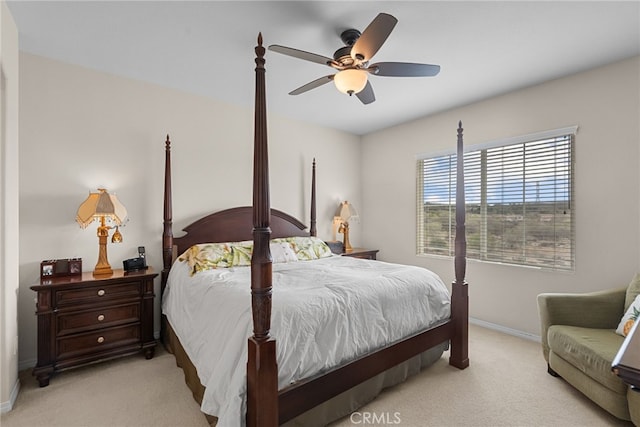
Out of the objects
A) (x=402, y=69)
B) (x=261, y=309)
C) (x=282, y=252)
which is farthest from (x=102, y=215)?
(x=402, y=69)

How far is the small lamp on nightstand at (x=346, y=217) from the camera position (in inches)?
183

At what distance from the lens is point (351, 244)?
5.20 meters

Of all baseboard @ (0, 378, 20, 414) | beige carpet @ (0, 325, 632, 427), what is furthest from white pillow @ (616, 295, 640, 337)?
baseboard @ (0, 378, 20, 414)

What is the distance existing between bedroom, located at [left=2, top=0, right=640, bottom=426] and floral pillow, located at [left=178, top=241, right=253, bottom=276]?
0.65m

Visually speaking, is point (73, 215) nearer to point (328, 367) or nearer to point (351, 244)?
point (328, 367)

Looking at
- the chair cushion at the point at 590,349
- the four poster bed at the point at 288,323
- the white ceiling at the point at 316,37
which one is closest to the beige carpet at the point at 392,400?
the four poster bed at the point at 288,323

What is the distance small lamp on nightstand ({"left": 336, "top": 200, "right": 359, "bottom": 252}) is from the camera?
464cm

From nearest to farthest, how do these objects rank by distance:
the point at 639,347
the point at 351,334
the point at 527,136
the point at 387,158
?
the point at 639,347
the point at 351,334
the point at 527,136
the point at 387,158

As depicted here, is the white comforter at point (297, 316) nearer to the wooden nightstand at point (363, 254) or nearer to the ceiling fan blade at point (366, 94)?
the wooden nightstand at point (363, 254)

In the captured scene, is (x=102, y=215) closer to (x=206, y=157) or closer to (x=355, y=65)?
(x=206, y=157)

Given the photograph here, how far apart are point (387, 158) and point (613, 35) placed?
280cm

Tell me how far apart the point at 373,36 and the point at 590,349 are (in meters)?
2.48

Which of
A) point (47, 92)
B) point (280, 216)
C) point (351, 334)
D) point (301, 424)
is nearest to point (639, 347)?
point (351, 334)

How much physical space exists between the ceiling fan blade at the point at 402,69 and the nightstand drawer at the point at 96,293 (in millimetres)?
2706
